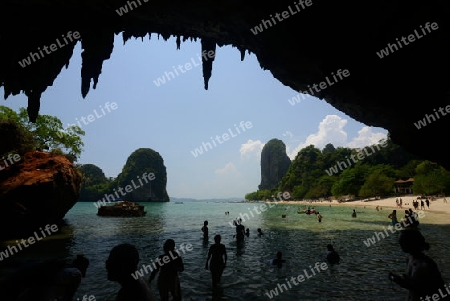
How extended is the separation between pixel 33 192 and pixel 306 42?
20671mm

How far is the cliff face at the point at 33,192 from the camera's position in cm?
1697

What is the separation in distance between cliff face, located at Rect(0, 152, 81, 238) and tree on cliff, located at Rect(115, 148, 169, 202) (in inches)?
5158

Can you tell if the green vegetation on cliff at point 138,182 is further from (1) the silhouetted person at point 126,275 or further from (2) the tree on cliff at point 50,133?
(1) the silhouetted person at point 126,275

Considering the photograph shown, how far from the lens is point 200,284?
29.5ft

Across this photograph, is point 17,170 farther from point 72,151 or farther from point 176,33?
point 176,33

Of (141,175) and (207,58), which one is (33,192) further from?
(141,175)

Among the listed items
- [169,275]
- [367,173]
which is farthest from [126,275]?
[367,173]

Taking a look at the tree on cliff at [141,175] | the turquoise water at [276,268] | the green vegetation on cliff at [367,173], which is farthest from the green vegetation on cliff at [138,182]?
the turquoise water at [276,268]

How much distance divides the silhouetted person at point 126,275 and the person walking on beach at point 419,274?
300cm

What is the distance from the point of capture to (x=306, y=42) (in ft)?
31.5

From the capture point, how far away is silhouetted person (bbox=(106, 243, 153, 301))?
7.32 feet

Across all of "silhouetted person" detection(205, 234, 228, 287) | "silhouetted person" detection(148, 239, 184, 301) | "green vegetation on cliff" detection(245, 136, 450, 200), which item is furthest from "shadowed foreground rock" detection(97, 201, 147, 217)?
"green vegetation on cliff" detection(245, 136, 450, 200)

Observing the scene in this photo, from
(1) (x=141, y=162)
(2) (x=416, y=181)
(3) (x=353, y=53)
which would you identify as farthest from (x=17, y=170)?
(1) (x=141, y=162)

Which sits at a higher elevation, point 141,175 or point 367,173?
point 141,175
